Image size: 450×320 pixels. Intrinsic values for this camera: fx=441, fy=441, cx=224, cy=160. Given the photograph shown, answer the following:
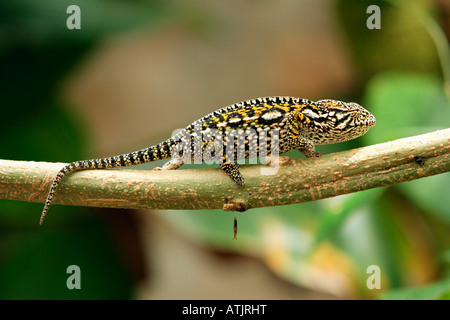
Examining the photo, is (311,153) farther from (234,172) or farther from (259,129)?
(234,172)

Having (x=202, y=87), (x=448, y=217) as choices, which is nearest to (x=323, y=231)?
(x=448, y=217)

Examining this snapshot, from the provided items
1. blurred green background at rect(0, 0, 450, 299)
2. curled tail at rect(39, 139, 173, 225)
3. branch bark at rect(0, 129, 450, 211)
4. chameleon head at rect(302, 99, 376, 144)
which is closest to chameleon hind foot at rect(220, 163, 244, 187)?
branch bark at rect(0, 129, 450, 211)

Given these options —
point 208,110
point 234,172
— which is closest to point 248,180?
point 234,172

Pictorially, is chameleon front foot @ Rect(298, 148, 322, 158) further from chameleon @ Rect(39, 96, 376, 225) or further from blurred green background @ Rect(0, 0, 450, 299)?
blurred green background @ Rect(0, 0, 450, 299)

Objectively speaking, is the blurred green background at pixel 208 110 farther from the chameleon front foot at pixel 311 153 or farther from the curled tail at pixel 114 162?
the curled tail at pixel 114 162
